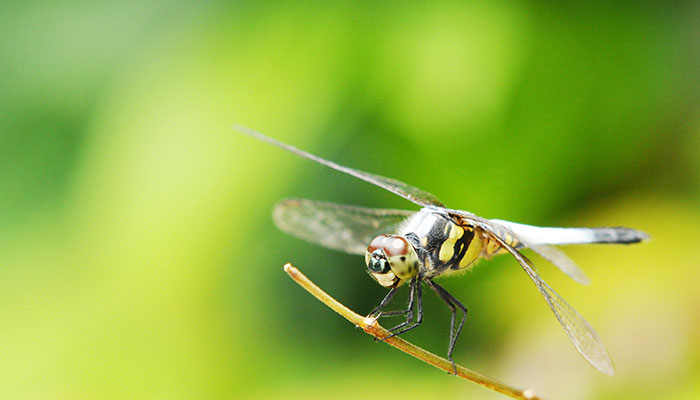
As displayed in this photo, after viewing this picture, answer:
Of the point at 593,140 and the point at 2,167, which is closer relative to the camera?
the point at 593,140

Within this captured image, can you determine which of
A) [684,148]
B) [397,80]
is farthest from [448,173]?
[684,148]

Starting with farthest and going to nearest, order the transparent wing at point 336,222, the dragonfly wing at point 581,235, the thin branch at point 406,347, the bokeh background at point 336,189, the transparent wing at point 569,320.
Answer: the bokeh background at point 336,189 < the transparent wing at point 336,222 < the dragonfly wing at point 581,235 < the transparent wing at point 569,320 < the thin branch at point 406,347

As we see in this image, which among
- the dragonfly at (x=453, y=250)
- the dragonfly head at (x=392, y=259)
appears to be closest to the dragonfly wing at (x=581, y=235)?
the dragonfly at (x=453, y=250)

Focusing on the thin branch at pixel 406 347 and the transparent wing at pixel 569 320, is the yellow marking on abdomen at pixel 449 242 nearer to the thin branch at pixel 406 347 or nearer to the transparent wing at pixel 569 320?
the transparent wing at pixel 569 320

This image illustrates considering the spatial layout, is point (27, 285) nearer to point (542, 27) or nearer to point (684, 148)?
point (542, 27)

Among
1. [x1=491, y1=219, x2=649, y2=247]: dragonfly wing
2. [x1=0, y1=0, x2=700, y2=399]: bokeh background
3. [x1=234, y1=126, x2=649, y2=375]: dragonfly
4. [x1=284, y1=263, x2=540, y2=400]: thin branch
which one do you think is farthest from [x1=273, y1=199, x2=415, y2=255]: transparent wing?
[x1=0, y1=0, x2=700, y2=399]: bokeh background

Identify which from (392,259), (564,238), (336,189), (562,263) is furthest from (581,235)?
(336,189)

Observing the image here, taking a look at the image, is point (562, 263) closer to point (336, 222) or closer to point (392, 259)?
point (392, 259)
